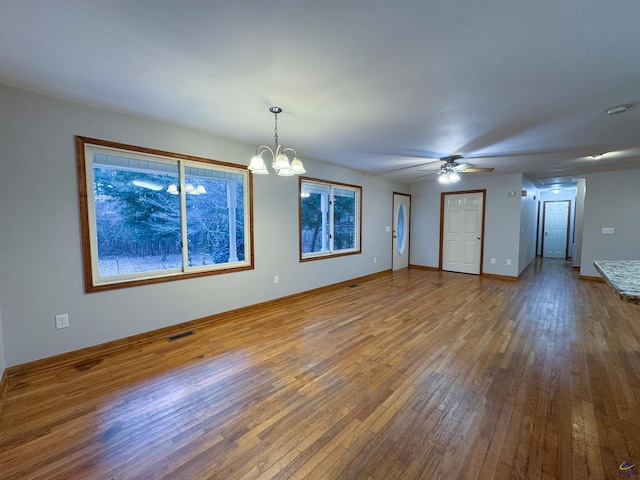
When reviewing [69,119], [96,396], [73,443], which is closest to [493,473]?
[73,443]

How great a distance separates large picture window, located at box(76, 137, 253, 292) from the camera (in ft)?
8.75

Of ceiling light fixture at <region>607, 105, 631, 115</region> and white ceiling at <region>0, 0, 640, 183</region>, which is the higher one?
white ceiling at <region>0, 0, 640, 183</region>

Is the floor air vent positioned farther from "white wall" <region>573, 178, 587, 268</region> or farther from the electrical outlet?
"white wall" <region>573, 178, 587, 268</region>

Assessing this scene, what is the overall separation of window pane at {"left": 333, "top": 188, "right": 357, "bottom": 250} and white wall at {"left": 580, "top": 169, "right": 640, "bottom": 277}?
16.9ft

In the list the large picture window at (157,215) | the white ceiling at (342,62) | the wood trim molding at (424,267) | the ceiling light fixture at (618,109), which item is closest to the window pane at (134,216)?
the large picture window at (157,215)

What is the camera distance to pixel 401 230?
→ 727 centimetres

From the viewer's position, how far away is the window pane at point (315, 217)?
4730 millimetres

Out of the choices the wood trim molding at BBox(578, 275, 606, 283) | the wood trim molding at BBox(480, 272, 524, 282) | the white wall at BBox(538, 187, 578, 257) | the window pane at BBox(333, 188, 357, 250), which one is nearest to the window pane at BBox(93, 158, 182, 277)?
the window pane at BBox(333, 188, 357, 250)

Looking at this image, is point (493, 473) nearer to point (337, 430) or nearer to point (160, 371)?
point (337, 430)

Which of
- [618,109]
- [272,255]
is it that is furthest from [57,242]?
[618,109]

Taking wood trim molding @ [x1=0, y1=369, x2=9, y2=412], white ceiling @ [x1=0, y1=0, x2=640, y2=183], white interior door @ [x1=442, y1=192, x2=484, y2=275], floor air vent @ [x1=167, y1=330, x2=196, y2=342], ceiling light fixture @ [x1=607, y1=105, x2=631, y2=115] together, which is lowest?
floor air vent @ [x1=167, y1=330, x2=196, y2=342]

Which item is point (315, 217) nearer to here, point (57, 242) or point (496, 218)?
point (57, 242)

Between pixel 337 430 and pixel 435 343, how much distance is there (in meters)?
1.64

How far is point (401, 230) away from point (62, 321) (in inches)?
266
